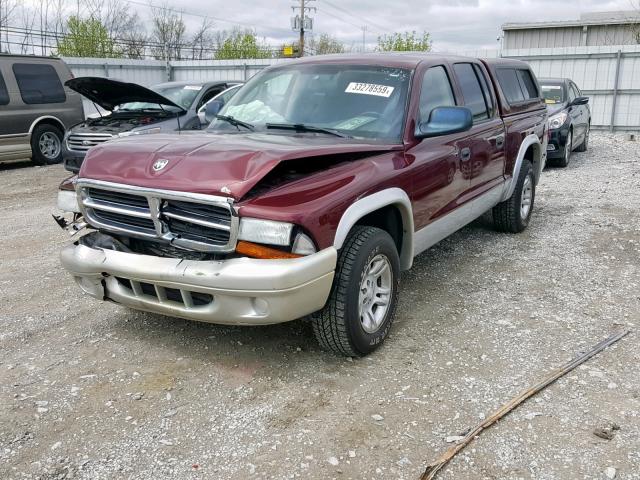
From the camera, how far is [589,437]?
9.16 feet

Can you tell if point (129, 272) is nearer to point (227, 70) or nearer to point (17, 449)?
point (17, 449)

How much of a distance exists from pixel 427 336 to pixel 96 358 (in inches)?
84.4

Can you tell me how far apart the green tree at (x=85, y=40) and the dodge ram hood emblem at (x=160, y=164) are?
2751cm

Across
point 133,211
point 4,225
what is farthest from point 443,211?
point 4,225

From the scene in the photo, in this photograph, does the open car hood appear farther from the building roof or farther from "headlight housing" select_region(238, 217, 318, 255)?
the building roof

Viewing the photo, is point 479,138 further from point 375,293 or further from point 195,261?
point 195,261

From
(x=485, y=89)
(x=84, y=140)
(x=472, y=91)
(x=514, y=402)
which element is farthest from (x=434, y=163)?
(x=84, y=140)

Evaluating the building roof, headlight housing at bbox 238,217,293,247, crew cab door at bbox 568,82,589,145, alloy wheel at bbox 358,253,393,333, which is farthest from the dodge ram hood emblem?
the building roof

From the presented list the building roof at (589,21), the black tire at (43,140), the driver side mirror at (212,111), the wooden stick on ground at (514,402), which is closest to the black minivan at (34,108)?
the black tire at (43,140)

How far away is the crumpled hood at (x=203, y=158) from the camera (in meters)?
2.92

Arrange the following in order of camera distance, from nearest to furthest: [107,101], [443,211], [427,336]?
1. [427,336]
2. [443,211]
3. [107,101]

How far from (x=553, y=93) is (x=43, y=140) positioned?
1024 cm

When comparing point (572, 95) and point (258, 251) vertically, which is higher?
point (572, 95)

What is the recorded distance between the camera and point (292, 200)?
2.92m
